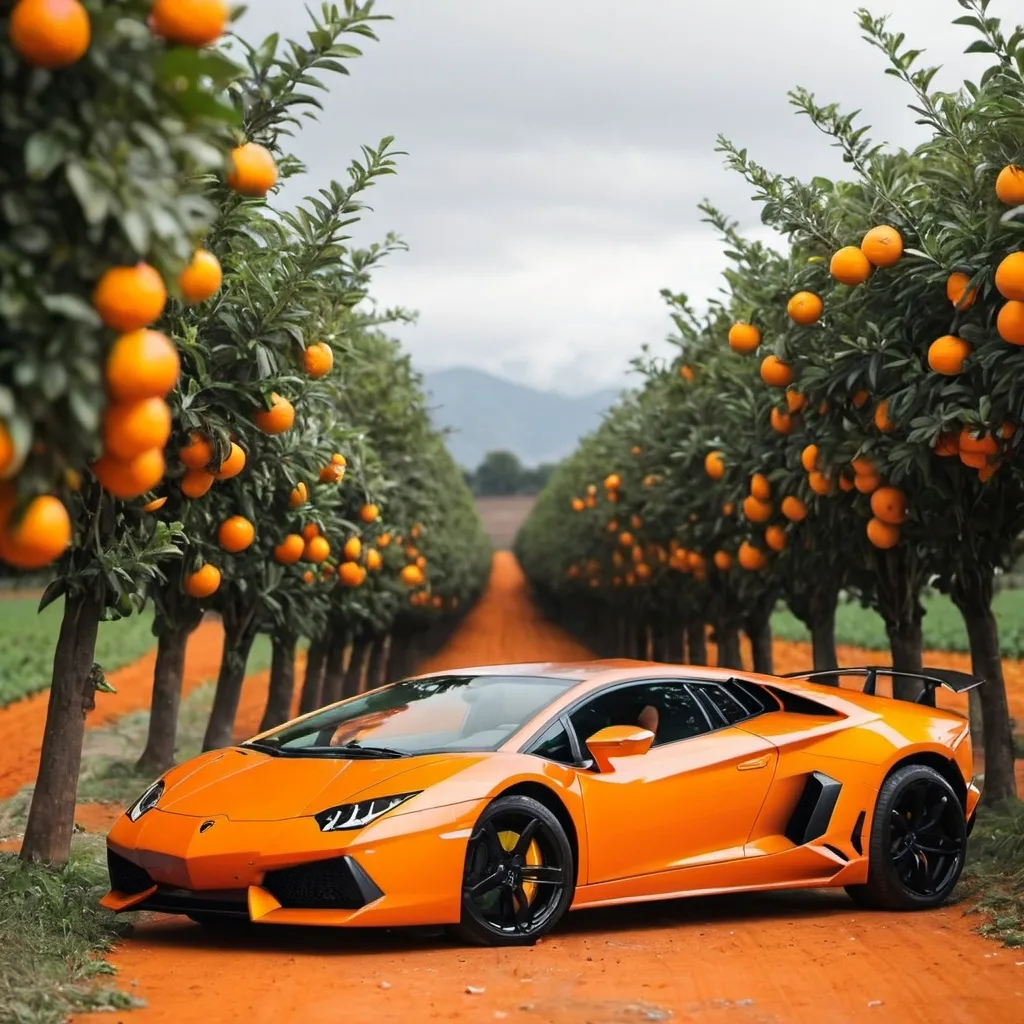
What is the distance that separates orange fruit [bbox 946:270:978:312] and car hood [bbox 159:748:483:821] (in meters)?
4.03

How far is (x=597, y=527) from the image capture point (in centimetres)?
3000

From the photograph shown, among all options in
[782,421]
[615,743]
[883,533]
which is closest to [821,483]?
[883,533]

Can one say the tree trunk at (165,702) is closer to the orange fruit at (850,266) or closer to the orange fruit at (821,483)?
the orange fruit at (821,483)

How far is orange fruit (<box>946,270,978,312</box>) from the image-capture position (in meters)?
8.91

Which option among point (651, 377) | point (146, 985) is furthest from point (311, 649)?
point (146, 985)

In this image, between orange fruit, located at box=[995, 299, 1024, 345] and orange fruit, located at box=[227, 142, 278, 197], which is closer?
orange fruit, located at box=[227, 142, 278, 197]

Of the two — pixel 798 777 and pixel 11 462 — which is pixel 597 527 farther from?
pixel 11 462

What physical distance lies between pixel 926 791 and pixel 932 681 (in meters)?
0.80

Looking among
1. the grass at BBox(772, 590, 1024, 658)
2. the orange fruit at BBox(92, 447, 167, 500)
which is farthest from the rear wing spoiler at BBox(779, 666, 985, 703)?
the grass at BBox(772, 590, 1024, 658)

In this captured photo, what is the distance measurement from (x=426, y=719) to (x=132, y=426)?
12.6 feet

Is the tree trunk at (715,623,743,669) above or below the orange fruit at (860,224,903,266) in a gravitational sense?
below

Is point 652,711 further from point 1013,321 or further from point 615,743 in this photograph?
point 1013,321

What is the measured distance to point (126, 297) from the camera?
14.0 feet

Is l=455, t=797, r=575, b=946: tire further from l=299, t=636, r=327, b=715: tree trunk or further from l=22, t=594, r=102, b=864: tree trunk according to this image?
l=299, t=636, r=327, b=715: tree trunk
